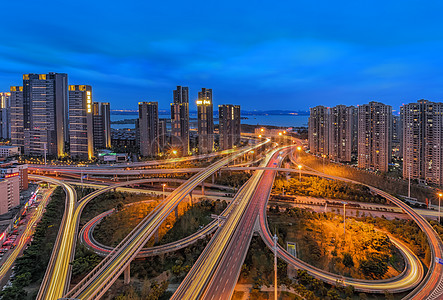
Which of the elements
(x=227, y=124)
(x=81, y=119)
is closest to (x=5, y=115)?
(x=81, y=119)

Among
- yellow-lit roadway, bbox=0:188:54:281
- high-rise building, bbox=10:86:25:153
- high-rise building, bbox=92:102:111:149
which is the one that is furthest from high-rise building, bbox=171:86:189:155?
high-rise building, bbox=10:86:25:153

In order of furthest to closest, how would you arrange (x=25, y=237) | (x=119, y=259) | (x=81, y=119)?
(x=81, y=119), (x=25, y=237), (x=119, y=259)

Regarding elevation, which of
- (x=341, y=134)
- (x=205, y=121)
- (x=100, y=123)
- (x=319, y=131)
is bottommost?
(x=341, y=134)

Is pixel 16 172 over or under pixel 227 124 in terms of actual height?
under

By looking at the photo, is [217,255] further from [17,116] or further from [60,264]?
[17,116]

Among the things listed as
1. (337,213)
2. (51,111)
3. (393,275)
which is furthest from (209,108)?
(393,275)

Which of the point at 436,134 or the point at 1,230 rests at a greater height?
the point at 436,134

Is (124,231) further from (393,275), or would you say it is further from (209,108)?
(209,108)
